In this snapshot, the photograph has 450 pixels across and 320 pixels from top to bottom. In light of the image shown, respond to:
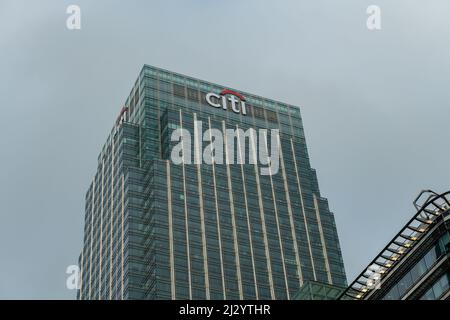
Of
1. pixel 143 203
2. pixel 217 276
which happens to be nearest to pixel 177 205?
pixel 143 203

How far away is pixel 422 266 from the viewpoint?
6888 cm

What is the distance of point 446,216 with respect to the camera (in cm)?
6694

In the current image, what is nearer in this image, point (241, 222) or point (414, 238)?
point (414, 238)

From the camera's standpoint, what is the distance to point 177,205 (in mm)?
195500

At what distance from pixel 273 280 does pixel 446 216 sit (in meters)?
124

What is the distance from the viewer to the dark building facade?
66188 millimetres

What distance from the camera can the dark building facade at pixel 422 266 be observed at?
6619 centimetres

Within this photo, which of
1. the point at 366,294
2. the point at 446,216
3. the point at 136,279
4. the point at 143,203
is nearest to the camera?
the point at 446,216
